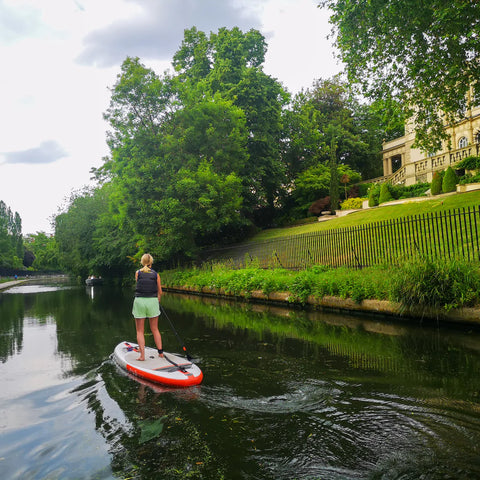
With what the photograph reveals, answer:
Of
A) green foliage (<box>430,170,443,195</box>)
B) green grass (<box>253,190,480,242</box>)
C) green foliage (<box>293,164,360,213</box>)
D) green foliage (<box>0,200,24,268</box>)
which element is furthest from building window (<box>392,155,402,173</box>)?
green foliage (<box>0,200,24,268</box>)

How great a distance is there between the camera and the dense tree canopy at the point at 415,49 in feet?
39.7

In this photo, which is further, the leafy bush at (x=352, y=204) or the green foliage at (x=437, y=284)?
the leafy bush at (x=352, y=204)

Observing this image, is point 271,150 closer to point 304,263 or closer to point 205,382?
point 304,263

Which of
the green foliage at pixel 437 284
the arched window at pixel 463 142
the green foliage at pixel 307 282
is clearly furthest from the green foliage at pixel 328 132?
the green foliage at pixel 437 284

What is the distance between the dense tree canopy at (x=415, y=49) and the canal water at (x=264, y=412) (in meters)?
9.50

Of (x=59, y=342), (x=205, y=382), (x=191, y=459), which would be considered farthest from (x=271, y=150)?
(x=191, y=459)

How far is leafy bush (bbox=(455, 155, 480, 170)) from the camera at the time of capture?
24.0 m

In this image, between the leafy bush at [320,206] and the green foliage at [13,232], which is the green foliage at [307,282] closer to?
the leafy bush at [320,206]

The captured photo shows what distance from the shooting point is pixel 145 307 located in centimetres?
707

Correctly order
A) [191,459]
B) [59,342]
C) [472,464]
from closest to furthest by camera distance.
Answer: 1. [472,464]
2. [191,459]
3. [59,342]

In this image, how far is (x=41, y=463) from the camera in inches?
143

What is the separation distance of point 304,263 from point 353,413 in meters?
12.5

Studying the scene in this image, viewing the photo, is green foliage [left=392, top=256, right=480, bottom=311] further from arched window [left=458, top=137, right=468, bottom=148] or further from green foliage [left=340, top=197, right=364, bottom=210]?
arched window [left=458, top=137, right=468, bottom=148]

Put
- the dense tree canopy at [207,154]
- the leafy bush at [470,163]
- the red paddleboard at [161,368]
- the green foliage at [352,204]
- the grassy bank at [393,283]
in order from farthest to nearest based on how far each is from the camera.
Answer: the green foliage at [352,204], the dense tree canopy at [207,154], the leafy bush at [470,163], the grassy bank at [393,283], the red paddleboard at [161,368]
